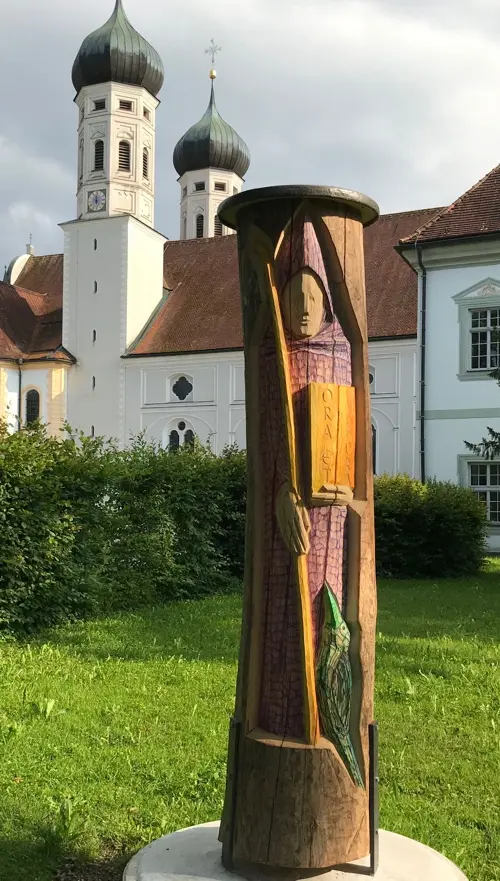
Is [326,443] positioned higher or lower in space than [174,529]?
higher

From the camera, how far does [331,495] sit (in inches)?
125

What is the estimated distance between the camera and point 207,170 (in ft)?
182

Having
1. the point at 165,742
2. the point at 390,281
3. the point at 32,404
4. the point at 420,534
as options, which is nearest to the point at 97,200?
the point at 32,404

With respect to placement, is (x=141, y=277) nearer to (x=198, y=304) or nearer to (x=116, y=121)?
(x=198, y=304)

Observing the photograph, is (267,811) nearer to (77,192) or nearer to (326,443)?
(326,443)

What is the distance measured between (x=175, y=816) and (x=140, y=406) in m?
35.8

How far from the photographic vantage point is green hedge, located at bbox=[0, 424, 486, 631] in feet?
34.0

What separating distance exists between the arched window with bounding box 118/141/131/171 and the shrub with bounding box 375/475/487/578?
1247 inches

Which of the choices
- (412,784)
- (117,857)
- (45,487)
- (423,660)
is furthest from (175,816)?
(45,487)

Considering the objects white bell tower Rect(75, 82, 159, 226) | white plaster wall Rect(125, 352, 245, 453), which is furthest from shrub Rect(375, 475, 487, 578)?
white bell tower Rect(75, 82, 159, 226)

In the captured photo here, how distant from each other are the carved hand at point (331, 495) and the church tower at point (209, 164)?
53.1m

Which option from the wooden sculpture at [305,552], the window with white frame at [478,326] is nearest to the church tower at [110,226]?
the window with white frame at [478,326]

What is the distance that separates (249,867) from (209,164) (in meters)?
55.5

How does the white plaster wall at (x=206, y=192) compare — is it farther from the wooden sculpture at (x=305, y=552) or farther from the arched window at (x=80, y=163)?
the wooden sculpture at (x=305, y=552)
